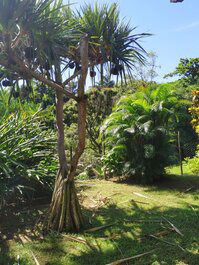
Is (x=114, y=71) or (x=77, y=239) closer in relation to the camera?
(x=77, y=239)

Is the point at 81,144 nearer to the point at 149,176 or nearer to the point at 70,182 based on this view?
the point at 70,182

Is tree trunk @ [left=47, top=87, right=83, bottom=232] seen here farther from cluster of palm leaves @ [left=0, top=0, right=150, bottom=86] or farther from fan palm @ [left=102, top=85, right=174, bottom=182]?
fan palm @ [left=102, top=85, right=174, bottom=182]

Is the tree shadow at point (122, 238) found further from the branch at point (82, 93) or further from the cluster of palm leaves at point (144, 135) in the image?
the cluster of palm leaves at point (144, 135)

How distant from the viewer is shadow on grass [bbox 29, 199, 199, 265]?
2.99 metres

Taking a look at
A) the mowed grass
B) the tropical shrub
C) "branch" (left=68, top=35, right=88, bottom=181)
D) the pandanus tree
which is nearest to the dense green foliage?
the tropical shrub

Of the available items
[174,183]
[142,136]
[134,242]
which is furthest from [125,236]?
[142,136]

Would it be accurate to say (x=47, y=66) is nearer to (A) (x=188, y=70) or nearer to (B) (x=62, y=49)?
(B) (x=62, y=49)

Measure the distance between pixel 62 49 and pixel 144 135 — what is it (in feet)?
9.18

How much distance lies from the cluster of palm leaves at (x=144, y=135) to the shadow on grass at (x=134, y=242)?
199cm

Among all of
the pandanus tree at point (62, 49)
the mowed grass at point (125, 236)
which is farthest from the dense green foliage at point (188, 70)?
the pandanus tree at point (62, 49)

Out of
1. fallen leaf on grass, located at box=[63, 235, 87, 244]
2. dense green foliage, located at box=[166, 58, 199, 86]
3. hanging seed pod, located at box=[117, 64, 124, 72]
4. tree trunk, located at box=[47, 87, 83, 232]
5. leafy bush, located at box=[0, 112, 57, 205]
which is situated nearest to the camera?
fallen leaf on grass, located at box=[63, 235, 87, 244]

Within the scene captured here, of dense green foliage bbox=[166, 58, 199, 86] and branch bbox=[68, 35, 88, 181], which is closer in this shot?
branch bbox=[68, 35, 88, 181]

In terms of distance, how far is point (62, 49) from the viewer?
3898mm

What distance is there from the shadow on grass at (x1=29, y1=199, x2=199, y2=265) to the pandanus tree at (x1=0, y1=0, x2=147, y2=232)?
0.37 metres
